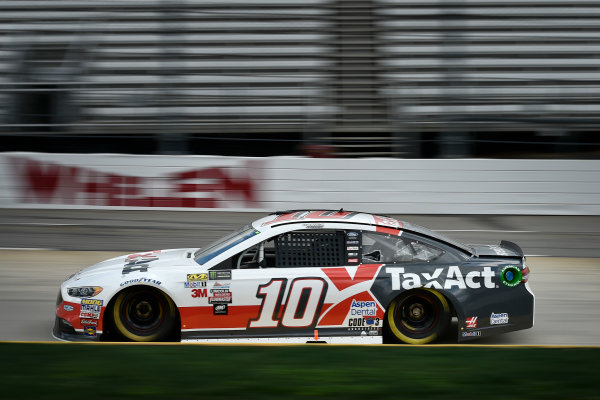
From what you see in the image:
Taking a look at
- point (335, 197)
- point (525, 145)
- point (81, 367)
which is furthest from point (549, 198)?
point (81, 367)

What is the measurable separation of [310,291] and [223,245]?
2.91ft

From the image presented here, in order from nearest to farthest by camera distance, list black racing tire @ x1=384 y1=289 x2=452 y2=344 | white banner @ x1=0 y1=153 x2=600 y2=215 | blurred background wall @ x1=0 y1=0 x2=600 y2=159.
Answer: black racing tire @ x1=384 y1=289 x2=452 y2=344, white banner @ x1=0 y1=153 x2=600 y2=215, blurred background wall @ x1=0 y1=0 x2=600 y2=159

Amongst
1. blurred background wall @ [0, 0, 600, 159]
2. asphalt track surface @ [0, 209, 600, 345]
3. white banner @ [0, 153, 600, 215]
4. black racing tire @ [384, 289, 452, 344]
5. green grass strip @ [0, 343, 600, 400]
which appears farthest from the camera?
blurred background wall @ [0, 0, 600, 159]

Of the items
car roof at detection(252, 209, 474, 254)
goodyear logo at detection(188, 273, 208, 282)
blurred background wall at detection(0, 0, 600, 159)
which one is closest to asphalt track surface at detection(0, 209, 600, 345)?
car roof at detection(252, 209, 474, 254)

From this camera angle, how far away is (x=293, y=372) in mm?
4512

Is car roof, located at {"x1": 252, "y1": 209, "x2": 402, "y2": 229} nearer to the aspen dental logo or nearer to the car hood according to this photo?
the aspen dental logo

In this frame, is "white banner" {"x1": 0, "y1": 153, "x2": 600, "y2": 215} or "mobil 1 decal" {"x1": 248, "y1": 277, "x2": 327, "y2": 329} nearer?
"mobil 1 decal" {"x1": 248, "y1": 277, "x2": 327, "y2": 329}

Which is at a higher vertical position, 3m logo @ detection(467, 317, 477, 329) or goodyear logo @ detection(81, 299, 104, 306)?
goodyear logo @ detection(81, 299, 104, 306)

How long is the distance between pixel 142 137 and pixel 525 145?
8.30m

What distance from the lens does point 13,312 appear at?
7.38m

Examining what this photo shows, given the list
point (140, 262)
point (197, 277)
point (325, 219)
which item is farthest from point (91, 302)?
point (325, 219)

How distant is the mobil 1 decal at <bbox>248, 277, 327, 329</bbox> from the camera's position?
19.5 feet

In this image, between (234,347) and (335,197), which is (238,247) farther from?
(335,197)

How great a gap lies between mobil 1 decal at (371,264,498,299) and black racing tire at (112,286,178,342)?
1625 millimetres
